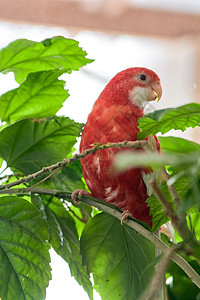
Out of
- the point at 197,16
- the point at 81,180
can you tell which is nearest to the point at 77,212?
the point at 81,180

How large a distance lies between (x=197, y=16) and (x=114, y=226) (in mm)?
1071

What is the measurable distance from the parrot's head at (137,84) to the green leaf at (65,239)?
18 cm

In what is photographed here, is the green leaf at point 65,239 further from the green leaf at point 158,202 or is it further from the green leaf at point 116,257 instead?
the green leaf at point 158,202

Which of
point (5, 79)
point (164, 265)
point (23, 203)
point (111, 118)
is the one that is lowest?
point (164, 265)

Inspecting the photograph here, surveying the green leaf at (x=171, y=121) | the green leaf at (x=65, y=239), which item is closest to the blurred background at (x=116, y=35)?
the green leaf at (x=65, y=239)

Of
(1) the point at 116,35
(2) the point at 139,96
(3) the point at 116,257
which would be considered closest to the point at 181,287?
(3) the point at 116,257

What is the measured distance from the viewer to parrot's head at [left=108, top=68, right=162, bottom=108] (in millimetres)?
567

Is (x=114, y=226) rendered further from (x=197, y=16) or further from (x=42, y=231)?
(x=197, y=16)

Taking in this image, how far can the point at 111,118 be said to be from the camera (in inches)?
20.2

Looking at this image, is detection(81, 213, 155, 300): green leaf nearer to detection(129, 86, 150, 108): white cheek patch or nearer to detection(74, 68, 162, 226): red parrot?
detection(74, 68, 162, 226): red parrot

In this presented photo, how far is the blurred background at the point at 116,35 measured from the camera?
1201 mm

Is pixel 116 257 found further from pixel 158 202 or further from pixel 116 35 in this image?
pixel 116 35

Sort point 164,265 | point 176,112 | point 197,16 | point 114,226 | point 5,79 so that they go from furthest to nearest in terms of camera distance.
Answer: point 197,16, point 5,79, point 114,226, point 176,112, point 164,265

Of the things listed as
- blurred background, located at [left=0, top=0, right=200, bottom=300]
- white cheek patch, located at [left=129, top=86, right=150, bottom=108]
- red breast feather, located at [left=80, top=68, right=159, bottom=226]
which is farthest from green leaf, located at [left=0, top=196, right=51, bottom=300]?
blurred background, located at [left=0, top=0, right=200, bottom=300]
